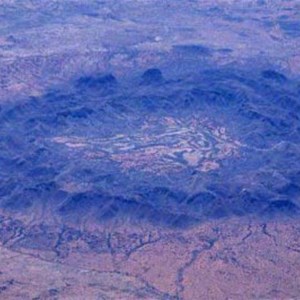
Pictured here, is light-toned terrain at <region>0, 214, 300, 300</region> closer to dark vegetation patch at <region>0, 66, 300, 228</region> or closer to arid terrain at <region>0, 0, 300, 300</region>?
arid terrain at <region>0, 0, 300, 300</region>

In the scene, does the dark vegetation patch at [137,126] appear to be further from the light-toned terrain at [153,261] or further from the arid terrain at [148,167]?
the light-toned terrain at [153,261]

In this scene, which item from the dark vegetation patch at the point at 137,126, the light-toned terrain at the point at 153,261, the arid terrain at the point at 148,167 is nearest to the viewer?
the light-toned terrain at the point at 153,261

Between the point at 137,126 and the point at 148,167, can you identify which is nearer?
the point at 148,167

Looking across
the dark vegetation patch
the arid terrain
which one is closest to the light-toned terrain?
the arid terrain

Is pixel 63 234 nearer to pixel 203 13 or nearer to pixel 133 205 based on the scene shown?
pixel 133 205

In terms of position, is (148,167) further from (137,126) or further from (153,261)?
(153,261)

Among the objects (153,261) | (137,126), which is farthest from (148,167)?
(153,261)

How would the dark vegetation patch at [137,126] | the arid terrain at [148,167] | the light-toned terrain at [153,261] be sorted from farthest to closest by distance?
the dark vegetation patch at [137,126] → the arid terrain at [148,167] → the light-toned terrain at [153,261]

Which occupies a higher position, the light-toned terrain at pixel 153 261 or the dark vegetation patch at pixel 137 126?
the light-toned terrain at pixel 153 261

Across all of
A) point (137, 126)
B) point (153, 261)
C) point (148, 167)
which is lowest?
point (137, 126)

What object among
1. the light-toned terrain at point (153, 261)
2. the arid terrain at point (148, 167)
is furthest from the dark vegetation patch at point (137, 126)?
the light-toned terrain at point (153, 261)

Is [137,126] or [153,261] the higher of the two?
[153,261]

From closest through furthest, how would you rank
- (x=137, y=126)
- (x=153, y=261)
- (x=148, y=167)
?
(x=153, y=261), (x=148, y=167), (x=137, y=126)
